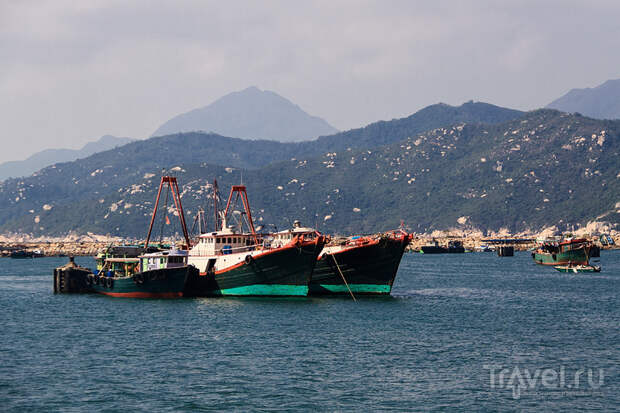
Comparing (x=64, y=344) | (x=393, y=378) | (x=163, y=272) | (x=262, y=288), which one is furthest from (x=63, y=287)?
(x=393, y=378)

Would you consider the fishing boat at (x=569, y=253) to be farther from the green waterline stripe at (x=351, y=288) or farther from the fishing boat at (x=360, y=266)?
the green waterline stripe at (x=351, y=288)

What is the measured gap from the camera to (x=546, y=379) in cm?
4656

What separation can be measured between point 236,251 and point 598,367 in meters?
46.1

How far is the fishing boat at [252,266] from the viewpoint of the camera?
8100cm

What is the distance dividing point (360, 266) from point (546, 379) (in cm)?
4308

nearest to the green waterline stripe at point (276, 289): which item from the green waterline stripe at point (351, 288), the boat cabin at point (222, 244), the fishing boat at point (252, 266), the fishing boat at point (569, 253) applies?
the fishing boat at point (252, 266)

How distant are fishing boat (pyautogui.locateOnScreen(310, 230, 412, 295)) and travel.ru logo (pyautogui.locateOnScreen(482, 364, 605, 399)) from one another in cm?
3785

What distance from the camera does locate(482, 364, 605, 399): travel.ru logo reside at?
44281 mm

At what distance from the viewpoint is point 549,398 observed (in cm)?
4241

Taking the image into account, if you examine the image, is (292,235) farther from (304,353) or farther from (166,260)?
(304,353)

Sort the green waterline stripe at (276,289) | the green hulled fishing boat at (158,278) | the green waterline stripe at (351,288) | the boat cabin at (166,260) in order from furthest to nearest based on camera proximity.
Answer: the green waterline stripe at (351,288) < the boat cabin at (166,260) < the green hulled fishing boat at (158,278) < the green waterline stripe at (276,289)

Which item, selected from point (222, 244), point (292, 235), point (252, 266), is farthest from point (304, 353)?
point (292, 235)

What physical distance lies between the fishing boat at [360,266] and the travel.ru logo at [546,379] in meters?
37.9

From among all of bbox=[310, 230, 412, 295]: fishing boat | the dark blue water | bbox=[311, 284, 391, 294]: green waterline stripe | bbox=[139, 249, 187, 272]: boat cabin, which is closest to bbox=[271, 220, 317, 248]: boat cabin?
bbox=[310, 230, 412, 295]: fishing boat
